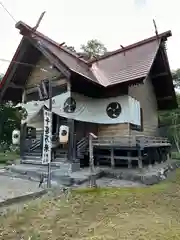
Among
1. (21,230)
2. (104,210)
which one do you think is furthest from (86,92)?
(21,230)

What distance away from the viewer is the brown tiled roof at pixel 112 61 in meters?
10.2

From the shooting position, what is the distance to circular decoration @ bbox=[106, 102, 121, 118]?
35.4 feet

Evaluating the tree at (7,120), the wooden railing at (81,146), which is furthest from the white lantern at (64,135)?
the tree at (7,120)

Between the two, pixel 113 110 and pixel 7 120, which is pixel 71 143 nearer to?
pixel 113 110

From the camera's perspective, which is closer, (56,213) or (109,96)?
(56,213)

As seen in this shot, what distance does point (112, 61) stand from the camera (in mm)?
12898

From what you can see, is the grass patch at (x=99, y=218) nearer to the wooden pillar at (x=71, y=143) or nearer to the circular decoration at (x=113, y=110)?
the wooden pillar at (x=71, y=143)

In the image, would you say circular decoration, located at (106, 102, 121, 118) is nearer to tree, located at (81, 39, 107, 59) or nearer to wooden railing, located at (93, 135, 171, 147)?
wooden railing, located at (93, 135, 171, 147)

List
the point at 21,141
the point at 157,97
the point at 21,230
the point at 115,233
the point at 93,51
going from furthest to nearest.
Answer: the point at 93,51 < the point at 157,97 < the point at 21,141 < the point at 21,230 < the point at 115,233

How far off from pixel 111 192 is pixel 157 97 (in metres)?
10.8

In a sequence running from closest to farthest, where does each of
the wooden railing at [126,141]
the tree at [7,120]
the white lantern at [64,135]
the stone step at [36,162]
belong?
the wooden railing at [126,141] < the white lantern at [64,135] < the stone step at [36,162] < the tree at [7,120]

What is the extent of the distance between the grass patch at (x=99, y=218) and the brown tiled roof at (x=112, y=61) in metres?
5.37

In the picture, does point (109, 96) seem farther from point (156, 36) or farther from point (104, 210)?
point (104, 210)

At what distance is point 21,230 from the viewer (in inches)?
152
